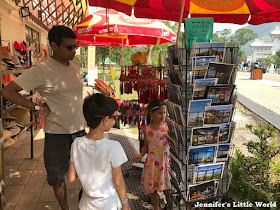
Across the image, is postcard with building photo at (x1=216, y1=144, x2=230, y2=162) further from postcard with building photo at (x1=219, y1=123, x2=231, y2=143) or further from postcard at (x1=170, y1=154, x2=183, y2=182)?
postcard at (x1=170, y1=154, x2=183, y2=182)

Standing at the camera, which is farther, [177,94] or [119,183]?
[177,94]

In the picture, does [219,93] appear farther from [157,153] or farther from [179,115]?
[157,153]

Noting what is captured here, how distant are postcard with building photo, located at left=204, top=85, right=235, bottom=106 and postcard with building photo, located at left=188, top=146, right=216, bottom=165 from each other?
0.36 m

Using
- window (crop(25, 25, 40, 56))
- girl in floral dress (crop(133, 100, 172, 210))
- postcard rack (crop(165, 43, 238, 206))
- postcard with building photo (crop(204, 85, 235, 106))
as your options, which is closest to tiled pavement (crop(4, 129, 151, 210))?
girl in floral dress (crop(133, 100, 172, 210))

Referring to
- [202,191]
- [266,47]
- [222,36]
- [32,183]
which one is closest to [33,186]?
[32,183]

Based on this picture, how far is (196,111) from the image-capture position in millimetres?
1755

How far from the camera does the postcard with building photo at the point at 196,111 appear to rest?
1.74 metres

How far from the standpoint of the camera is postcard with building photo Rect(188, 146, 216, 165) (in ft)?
5.93

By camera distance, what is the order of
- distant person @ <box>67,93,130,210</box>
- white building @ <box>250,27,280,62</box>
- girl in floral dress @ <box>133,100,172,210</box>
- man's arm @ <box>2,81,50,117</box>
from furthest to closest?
white building @ <box>250,27,280,62</box> → girl in floral dress @ <box>133,100,172,210</box> → man's arm @ <box>2,81,50,117</box> → distant person @ <box>67,93,130,210</box>

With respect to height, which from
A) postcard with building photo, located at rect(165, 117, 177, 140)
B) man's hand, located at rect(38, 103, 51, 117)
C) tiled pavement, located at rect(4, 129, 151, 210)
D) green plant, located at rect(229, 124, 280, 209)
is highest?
man's hand, located at rect(38, 103, 51, 117)

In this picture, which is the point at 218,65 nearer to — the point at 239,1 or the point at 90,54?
the point at 239,1

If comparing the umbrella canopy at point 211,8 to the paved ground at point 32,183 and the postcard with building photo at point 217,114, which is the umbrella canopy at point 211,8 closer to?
the postcard with building photo at point 217,114

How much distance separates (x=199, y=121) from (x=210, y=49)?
0.55 m

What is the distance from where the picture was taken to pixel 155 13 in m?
3.44
